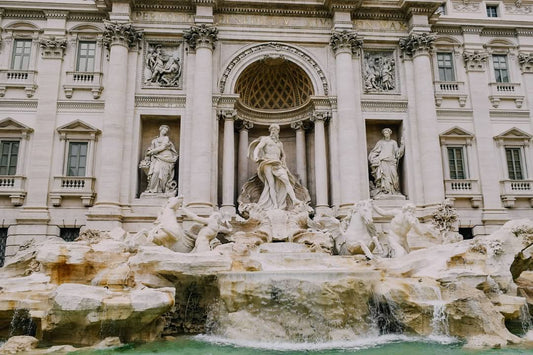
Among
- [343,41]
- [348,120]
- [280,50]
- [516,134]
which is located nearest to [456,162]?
[516,134]

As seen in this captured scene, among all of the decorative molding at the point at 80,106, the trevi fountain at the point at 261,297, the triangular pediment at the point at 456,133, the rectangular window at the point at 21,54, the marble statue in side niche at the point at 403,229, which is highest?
the rectangular window at the point at 21,54

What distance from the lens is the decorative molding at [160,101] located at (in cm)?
1880

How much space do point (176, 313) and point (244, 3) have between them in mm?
14967

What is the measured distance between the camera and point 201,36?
740 inches

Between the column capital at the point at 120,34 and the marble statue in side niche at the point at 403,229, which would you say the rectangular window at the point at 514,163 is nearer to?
the marble statue in side niche at the point at 403,229

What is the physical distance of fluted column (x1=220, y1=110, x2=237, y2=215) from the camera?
1806 centimetres

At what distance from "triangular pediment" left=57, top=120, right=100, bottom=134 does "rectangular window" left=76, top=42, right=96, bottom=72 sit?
9.36 ft

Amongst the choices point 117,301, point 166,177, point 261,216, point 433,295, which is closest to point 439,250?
point 433,295

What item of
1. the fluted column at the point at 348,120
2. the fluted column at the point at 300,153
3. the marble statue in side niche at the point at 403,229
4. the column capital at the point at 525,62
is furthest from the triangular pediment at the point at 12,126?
the column capital at the point at 525,62

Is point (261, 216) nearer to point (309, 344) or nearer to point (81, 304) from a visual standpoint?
point (309, 344)

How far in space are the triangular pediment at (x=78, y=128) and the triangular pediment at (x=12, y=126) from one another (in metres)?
1.52

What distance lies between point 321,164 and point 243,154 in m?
3.90

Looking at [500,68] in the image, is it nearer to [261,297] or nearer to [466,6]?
[466,6]

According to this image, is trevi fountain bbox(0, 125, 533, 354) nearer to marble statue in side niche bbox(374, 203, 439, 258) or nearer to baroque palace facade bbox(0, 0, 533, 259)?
marble statue in side niche bbox(374, 203, 439, 258)
